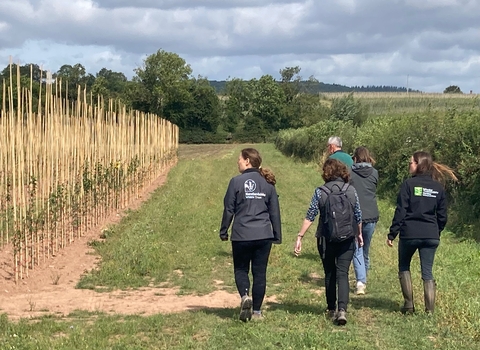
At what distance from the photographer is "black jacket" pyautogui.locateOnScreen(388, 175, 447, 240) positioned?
22.6 feet

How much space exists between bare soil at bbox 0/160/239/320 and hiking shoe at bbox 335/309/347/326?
66.8 inches

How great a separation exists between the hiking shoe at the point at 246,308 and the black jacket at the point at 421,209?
5.90 ft

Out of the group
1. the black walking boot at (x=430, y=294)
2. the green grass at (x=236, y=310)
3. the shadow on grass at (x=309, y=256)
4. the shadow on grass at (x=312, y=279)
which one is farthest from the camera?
the shadow on grass at (x=309, y=256)

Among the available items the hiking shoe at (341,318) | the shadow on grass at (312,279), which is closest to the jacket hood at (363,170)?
the shadow on grass at (312,279)

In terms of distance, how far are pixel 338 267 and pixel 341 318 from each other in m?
0.54

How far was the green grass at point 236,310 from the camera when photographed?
5.96 m

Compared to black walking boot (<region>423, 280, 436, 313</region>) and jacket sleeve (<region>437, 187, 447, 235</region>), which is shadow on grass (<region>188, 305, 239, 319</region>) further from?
jacket sleeve (<region>437, 187, 447, 235</region>)

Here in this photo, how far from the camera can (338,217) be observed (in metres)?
6.59

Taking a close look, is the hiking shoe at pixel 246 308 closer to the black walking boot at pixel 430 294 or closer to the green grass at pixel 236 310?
the green grass at pixel 236 310

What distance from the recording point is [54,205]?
10.9m

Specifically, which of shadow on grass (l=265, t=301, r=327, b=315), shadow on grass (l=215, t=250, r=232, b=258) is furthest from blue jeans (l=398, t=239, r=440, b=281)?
shadow on grass (l=215, t=250, r=232, b=258)

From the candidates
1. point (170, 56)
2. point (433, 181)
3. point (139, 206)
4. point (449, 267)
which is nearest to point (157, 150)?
point (139, 206)

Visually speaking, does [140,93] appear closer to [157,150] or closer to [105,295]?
[157,150]

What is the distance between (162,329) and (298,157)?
3453cm
